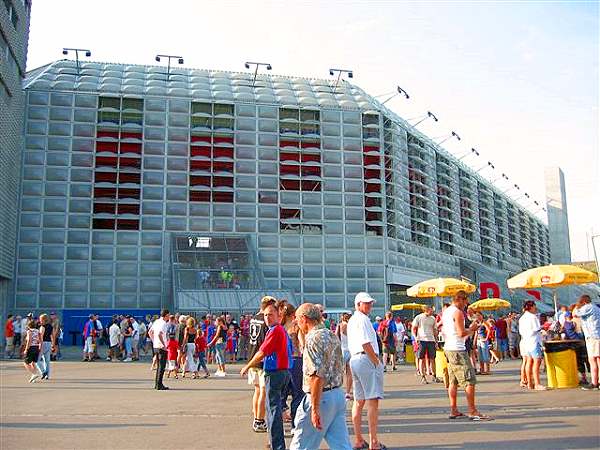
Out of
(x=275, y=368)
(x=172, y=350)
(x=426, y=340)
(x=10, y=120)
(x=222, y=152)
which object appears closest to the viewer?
(x=275, y=368)

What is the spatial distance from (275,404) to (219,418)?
9.20 ft

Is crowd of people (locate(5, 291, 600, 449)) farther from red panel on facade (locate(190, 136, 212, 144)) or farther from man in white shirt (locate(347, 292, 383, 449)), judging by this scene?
red panel on facade (locate(190, 136, 212, 144))

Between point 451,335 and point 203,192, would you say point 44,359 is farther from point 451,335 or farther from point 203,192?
point 203,192

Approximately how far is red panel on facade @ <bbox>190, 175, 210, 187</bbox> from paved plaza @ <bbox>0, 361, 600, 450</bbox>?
26.3m

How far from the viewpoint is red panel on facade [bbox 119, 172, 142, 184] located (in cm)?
3947

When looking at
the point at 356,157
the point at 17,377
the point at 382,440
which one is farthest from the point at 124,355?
the point at 356,157

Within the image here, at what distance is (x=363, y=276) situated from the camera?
4125cm

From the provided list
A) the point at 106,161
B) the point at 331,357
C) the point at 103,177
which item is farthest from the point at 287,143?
the point at 331,357

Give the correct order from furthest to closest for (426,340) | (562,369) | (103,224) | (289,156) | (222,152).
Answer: (289,156) → (222,152) → (103,224) → (426,340) → (562,369)

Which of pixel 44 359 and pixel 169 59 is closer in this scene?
pixel 44 359

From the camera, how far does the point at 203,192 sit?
40.4 meters

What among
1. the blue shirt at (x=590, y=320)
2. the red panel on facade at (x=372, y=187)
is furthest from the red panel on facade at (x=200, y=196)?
the blue shirt at (x=590, y=320)

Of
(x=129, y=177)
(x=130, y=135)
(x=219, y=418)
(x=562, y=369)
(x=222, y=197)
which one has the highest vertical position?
(x=130, y=135)

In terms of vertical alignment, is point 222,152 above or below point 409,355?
above
